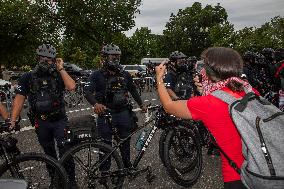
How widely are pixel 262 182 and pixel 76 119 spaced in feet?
10.8

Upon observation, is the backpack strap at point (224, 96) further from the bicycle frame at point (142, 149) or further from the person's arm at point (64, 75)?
the person's arm at point (64, 75)

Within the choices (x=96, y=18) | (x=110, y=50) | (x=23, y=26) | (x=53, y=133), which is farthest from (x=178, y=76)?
(x=23, y=26)

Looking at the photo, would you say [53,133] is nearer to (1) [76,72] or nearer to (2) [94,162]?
(2) [94,162]

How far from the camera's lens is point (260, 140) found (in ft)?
6.81

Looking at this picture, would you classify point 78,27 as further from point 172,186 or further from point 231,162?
point 231,162

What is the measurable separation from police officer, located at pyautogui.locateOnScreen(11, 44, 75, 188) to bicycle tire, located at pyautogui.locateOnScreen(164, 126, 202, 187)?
1.51 metres

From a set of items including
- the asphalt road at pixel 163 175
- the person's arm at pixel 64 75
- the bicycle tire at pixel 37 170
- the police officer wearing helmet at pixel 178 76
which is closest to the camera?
the bicycle tire at pixel 37 170

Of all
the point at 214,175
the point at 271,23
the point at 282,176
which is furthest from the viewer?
the point at 271,23

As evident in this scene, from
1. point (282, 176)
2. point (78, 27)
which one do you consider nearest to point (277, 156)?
point (282, 176)

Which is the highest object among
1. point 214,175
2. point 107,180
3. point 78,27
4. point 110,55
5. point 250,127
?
point 78,27

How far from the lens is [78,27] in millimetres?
27891

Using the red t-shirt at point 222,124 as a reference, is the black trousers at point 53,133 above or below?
below

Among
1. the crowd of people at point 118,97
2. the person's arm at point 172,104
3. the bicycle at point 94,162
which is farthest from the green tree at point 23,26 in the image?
the person's arm at point 172,104

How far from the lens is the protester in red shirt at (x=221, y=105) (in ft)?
8.01
